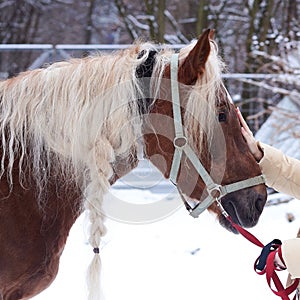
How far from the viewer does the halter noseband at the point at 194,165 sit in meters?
2.07

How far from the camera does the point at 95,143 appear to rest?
2.09m

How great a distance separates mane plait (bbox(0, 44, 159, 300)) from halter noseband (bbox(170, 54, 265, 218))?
127mm

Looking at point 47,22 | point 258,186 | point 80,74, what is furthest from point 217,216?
point 47,22

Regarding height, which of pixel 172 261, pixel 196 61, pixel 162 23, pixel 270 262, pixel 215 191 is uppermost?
pixel 196 61

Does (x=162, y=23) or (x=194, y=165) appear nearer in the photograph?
(x=194, y=165)

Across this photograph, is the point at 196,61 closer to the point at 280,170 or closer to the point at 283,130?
the point at 280,170

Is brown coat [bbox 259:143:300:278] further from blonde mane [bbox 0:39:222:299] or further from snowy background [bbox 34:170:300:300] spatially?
snowy background [bbox 34:170:300:300]

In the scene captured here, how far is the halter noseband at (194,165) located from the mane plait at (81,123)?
0.13 m

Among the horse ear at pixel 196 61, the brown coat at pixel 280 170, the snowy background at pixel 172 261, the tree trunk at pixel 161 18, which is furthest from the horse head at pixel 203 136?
the tree trunk at pixel 161 18

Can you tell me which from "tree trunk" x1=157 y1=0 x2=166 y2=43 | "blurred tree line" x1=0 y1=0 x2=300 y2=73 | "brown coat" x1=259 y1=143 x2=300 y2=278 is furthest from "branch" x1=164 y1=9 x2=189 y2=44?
"brown coat" x1=259 y1=143 x2=300 y2=278

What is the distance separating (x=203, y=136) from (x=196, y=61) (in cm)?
27

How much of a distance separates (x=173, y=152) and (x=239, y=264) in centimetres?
253

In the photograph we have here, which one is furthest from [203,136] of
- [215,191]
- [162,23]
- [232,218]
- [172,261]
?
[162,23]

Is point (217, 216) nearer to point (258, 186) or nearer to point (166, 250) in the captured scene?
point (258, 186)
